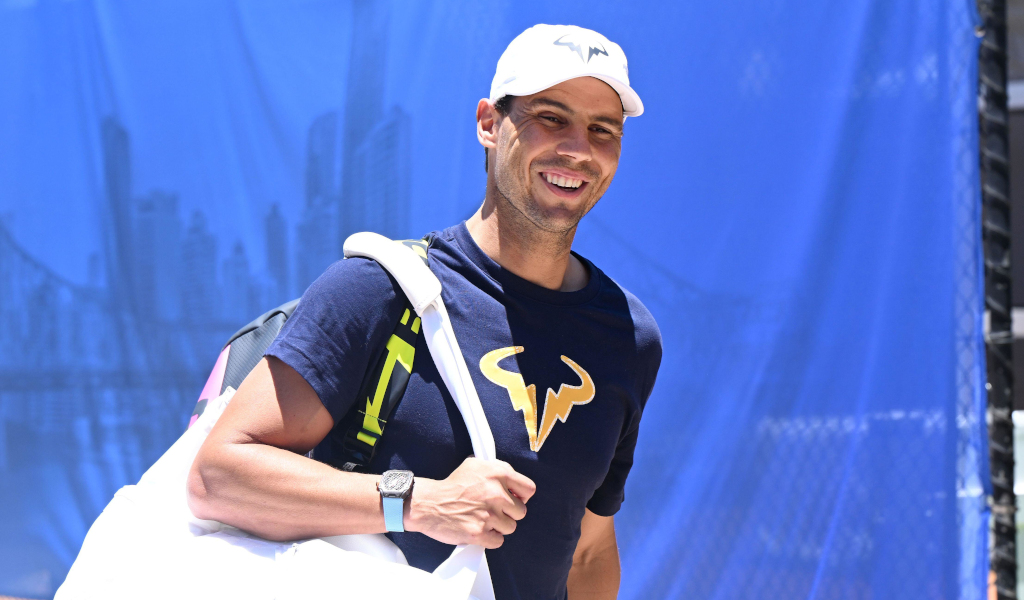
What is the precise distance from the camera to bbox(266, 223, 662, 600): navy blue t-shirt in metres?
1.09

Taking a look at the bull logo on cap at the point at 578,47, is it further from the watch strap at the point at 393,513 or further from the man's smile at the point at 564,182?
the watch strap at the point at 393,513

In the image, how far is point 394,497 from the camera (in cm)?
103

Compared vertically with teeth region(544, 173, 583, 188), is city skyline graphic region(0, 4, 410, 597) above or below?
below

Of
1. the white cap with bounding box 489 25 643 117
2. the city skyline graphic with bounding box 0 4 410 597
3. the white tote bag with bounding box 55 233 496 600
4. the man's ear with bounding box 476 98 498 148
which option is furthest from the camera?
the city skyline graphic with bounding box 0 4 410 597

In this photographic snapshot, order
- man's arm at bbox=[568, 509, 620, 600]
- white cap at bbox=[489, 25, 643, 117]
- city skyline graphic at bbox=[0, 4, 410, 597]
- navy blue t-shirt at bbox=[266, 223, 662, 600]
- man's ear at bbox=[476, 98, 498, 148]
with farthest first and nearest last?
city skyline graphic at bbox=[0, 4, 410, 597] < man's arm at bbox=[568, 509, 620, 600] < man's ear at bbox=[476, 98, 498, 148] < white cap at bbox=[489, 25, 643, 117] < navy blue t-shirt at bbox=[266, 223, 662, 600]

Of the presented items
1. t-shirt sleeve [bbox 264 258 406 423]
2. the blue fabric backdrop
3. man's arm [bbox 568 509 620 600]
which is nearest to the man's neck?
t-shirt sleeve [bbox 264 258 406 423]

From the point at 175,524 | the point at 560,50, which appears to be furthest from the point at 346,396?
the point at 560,50

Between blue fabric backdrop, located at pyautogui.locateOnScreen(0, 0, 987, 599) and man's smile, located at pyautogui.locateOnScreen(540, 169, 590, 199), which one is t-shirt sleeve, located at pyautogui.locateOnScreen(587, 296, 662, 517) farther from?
blue fabric backdrop, located at pyautogui.locateOnScreen(0, 0, 987, 599)

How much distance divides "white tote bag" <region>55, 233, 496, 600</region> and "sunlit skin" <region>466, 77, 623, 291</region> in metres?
0.23

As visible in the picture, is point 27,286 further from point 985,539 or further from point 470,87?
point 985,539

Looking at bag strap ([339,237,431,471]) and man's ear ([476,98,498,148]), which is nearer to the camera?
bag strap ([339,237,431,471])

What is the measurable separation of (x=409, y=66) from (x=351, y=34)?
0.26 metres

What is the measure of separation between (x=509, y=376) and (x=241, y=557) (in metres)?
0.44

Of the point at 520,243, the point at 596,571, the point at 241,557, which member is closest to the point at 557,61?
the point at 520,243
